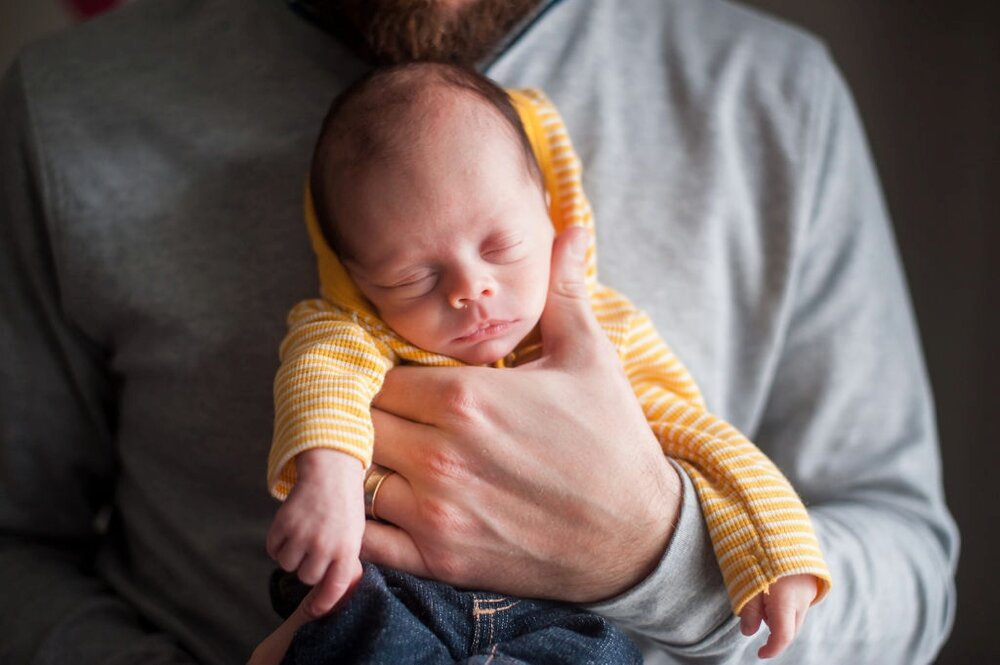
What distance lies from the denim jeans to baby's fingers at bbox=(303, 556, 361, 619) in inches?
0.6

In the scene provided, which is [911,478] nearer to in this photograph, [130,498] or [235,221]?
[235,221]

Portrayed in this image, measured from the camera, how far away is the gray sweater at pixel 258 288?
46.1 inches

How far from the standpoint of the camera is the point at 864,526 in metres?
1.16

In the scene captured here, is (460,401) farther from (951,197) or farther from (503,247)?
(951,197)

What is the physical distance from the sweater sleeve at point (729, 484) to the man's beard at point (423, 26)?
1.34 ft

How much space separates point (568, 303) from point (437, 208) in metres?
0.19

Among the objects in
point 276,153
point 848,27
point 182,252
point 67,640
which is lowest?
point 67,640

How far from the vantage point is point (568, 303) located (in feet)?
3.35

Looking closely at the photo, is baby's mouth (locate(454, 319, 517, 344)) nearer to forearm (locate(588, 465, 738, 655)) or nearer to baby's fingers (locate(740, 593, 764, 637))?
forearm (locate(588, 465, 738, 655))

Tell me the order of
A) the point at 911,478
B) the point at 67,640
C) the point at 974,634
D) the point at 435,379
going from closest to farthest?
the point at 435,379 → the point at 67,640 → the point at 911,478 → the point at 974,634

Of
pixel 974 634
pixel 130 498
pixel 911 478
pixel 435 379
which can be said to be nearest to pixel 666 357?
pixel 435 379

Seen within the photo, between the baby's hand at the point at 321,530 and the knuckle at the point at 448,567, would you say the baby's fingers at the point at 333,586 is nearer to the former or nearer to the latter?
the baby's hand at the point at 321,530

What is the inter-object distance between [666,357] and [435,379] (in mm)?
277

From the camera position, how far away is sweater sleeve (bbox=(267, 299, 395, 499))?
0.87 meters
